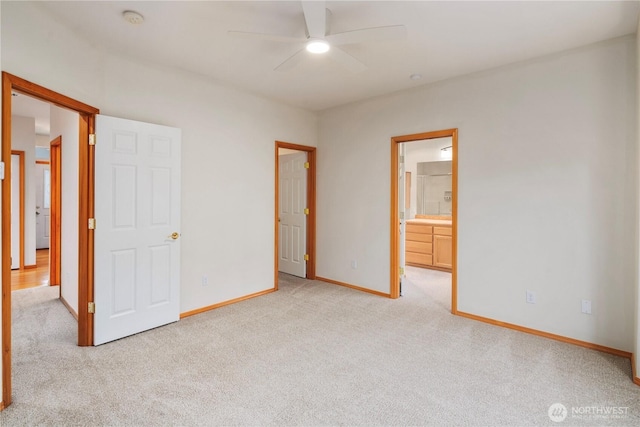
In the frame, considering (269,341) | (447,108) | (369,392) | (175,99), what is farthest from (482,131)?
(175,99)

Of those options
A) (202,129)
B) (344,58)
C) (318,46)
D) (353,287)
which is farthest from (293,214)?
(318,46)

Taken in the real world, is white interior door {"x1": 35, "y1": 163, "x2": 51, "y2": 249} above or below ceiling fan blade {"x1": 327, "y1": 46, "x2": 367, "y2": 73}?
below

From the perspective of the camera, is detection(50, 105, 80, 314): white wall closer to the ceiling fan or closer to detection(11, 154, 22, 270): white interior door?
the ceiling fan

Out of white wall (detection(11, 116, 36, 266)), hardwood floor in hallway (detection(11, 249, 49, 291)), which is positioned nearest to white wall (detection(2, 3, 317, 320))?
hardwood floor in hallway (detection(11, 249, 49, 291))

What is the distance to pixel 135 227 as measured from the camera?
296 centimetres

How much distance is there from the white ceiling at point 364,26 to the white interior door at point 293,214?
1.80 meters

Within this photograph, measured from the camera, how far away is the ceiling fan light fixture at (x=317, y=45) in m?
2.33

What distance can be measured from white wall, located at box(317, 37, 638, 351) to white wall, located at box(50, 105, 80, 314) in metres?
3.51

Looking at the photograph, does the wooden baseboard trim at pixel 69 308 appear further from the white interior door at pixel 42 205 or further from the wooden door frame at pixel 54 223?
the white interior door at pixel 42 205

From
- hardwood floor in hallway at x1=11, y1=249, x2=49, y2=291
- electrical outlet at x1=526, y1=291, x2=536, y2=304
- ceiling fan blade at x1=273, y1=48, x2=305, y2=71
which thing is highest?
ceiling fan blade at x1=273, y1=48, x2=305, y2=71

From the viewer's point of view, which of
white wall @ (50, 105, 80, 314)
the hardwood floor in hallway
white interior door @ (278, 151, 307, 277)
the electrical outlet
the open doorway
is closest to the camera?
Answer: the electrical outlet

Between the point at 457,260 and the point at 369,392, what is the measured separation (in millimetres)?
1962

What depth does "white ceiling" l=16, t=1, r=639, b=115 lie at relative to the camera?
224cm

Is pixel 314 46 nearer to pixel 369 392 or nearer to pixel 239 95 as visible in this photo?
pixel 239 95
